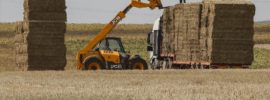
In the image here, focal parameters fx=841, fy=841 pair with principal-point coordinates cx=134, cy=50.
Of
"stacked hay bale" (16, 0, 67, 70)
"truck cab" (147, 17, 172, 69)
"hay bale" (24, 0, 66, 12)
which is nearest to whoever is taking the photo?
"hay bale" (24, 0, 66, 12)

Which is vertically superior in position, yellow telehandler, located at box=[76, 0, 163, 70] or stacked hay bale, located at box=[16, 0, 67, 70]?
stacked hay bale, located at box=[16, 0, 67, 70]

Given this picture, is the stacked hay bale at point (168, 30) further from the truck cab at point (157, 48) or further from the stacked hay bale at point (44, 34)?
the stacked hay bale at point (44, 34)

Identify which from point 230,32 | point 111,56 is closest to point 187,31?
point 230,32

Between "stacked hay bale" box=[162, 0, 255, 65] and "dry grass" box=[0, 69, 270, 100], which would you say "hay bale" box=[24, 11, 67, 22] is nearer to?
"stacked hay bale" box=[162, 0, 255, 65]

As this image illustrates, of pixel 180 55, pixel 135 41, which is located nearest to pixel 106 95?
pixel 180 55

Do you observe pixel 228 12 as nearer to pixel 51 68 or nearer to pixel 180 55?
pixel 180 55

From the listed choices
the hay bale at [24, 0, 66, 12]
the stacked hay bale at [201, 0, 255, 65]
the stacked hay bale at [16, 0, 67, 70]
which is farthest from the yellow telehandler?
the stacked hay bale at [201, 0, 255, 65]

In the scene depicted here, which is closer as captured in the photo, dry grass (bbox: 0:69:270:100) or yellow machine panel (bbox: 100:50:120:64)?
dry grass (bbox: 0:69:270:100)

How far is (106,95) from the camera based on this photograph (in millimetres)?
18516

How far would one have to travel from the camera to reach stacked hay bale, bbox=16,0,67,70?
3475 cm

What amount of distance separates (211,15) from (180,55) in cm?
382

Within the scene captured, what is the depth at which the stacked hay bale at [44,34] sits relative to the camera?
114ft

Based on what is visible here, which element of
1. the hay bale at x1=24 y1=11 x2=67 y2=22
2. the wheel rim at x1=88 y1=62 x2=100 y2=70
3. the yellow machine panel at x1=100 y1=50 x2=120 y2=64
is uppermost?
the hay bale at x1=24 y1=11 x2=67 y2=22

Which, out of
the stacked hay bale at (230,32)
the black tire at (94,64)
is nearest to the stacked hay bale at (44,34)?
the black tire at (94,64)
